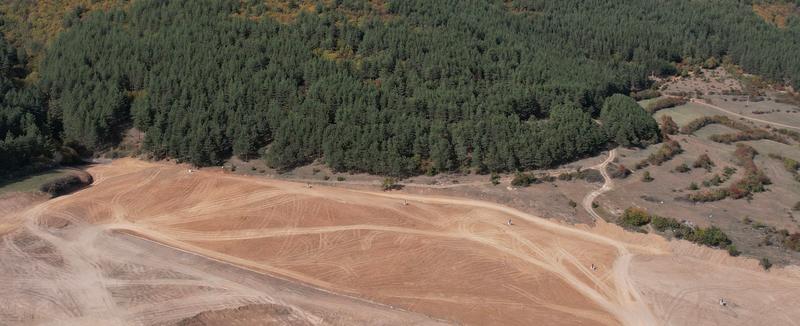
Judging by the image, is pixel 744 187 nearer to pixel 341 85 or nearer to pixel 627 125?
pixel 627 125

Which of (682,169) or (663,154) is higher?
(663,154)

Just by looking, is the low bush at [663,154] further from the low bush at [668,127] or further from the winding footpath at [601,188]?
the winding footpath at [601,188]

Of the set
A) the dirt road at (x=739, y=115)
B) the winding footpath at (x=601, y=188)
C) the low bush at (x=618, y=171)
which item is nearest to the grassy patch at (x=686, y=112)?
the dirt road at (x=739, y=115)

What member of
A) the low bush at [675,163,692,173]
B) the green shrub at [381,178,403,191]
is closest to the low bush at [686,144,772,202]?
the low bush at [675,163,692,173]

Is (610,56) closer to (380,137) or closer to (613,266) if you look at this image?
(380,137)

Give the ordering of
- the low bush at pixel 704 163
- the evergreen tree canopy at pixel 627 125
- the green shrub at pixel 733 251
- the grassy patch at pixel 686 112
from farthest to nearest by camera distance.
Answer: the grassy patch at pixel 686 112
the evergreen tree canopy at pixel 627 125
the low bush at pixel 704 163
the green shrub at pixel 733 251

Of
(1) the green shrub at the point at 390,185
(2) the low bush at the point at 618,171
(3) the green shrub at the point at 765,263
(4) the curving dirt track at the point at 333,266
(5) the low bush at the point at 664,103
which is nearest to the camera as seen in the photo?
(4) the curving dirt track at the point at 333,266

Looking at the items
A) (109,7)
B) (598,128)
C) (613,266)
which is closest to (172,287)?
(613,266)

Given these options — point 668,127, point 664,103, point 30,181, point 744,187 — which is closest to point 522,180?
point 744,187
